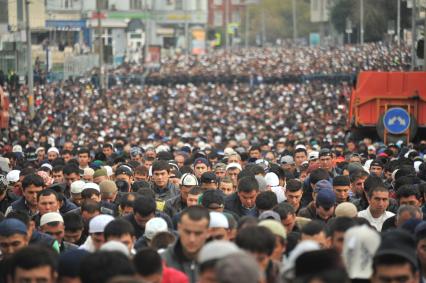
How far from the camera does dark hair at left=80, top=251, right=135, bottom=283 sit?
29.3ft

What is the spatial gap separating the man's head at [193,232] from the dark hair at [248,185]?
4.88m

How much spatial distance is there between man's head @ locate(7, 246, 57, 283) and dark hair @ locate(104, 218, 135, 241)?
1422 millimetres

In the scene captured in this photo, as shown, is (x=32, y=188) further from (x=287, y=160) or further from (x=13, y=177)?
(x=287, y=160)

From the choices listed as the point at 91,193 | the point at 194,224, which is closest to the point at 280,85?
the point at 91,193

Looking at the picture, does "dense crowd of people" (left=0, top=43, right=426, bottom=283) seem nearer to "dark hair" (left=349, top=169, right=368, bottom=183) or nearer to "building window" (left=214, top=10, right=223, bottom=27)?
"dark hair" (left=349, top=169, right=368, bottom=183)

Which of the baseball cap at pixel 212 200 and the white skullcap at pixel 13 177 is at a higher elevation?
the baseball cap at pixel 212 200

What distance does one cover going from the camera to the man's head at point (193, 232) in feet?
33.0

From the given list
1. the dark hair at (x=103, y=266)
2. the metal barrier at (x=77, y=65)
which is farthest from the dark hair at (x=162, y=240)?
the metal barrier at (x=77, y=65)

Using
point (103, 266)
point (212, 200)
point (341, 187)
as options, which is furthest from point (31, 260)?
point (341, 187)

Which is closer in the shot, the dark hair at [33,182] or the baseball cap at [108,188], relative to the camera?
the baseball cap at [108,188]

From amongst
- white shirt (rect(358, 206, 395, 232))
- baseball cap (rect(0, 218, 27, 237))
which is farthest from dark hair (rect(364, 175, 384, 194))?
baseball cap (rect(0, 218, 27, 237))

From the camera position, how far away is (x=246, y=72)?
8388 cm

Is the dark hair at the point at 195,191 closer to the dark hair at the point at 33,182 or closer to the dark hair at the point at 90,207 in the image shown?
the dark hair at the point at 90,207

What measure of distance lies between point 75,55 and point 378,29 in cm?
2633
